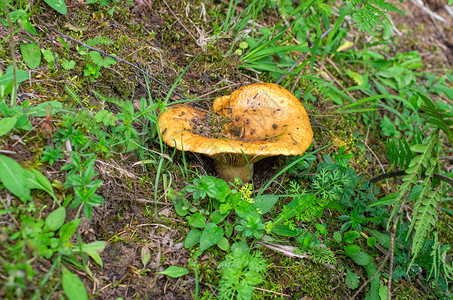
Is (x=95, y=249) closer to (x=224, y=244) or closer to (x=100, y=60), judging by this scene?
(x=224, y=244)

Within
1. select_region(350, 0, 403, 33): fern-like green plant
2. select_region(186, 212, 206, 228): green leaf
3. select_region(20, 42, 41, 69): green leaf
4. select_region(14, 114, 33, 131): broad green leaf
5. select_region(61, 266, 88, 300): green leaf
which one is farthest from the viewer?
select_region(350, 0, 403, 33): fern-like green plant

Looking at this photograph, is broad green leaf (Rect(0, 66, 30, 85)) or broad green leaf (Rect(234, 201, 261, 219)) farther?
broad green leaf (Rect(234, 201, 261, 219))

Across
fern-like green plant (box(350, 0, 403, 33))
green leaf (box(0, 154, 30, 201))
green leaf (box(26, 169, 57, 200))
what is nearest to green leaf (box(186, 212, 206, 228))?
green leaf (box(26, 169, 57, 200))

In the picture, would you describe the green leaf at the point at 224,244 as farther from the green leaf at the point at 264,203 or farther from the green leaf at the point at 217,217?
the green leaf at the point at 264,203

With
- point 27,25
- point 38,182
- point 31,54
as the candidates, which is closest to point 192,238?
point 38,182

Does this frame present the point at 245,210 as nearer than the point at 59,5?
Yes

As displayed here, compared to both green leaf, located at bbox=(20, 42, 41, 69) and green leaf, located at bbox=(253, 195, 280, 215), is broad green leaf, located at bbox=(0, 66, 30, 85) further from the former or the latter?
green leaf, located at bbox=(253, 195, 280, 215)

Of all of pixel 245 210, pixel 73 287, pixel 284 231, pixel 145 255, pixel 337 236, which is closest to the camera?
pixel 73 287

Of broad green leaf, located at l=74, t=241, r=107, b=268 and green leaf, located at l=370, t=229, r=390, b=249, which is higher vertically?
broad green leaf, located at l=74, t=241, r=107, b=268
